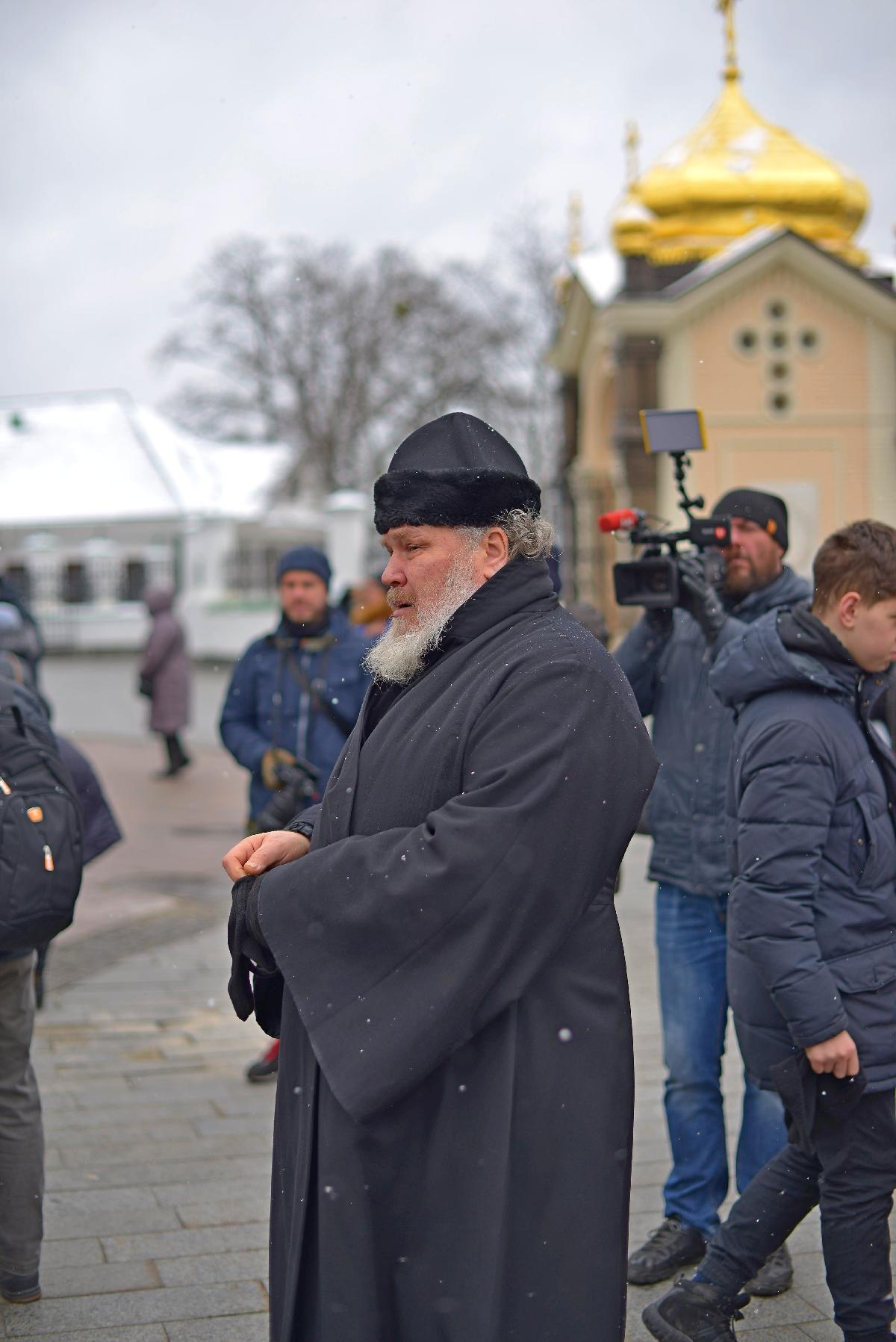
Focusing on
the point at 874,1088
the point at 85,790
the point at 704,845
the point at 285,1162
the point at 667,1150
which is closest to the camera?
the point at 285,1162

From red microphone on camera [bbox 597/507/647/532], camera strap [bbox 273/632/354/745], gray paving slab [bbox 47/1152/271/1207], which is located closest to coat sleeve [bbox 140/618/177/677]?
camera strap [bbox 273/632/354/745]

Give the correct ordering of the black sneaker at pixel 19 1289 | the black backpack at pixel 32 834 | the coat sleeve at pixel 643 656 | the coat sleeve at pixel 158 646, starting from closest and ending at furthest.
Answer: the black backpack at pixel 32 834 → the black sneaker at pixel 19 1289 → the coat sleeve at pixel 643 656 → the coat sleeve at pixel 158 646

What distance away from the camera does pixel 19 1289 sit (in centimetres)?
376

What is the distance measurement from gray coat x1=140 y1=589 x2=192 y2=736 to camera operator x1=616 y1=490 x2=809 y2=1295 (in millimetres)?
12421

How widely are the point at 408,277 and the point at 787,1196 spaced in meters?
39.1

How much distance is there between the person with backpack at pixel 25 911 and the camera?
3.53 meters

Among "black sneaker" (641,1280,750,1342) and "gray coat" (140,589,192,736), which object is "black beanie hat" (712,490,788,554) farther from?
Result: "gray coat" (140,589,192,736)

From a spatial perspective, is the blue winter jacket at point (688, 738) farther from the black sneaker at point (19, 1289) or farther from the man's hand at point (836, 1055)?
the black sneaker at point (19, 1289)

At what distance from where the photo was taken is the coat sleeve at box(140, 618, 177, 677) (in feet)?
54.9

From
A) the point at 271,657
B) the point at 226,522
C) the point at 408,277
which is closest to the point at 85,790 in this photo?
the point at 271,657

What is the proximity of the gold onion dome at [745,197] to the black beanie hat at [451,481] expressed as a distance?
19917 millimetres

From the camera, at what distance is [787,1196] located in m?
3.35

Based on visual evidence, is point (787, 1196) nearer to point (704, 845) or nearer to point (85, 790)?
point (704, 845)

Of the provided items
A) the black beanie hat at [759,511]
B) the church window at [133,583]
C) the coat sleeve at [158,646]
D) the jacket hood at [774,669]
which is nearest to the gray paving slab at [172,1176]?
the jacket hood at [774,669]
